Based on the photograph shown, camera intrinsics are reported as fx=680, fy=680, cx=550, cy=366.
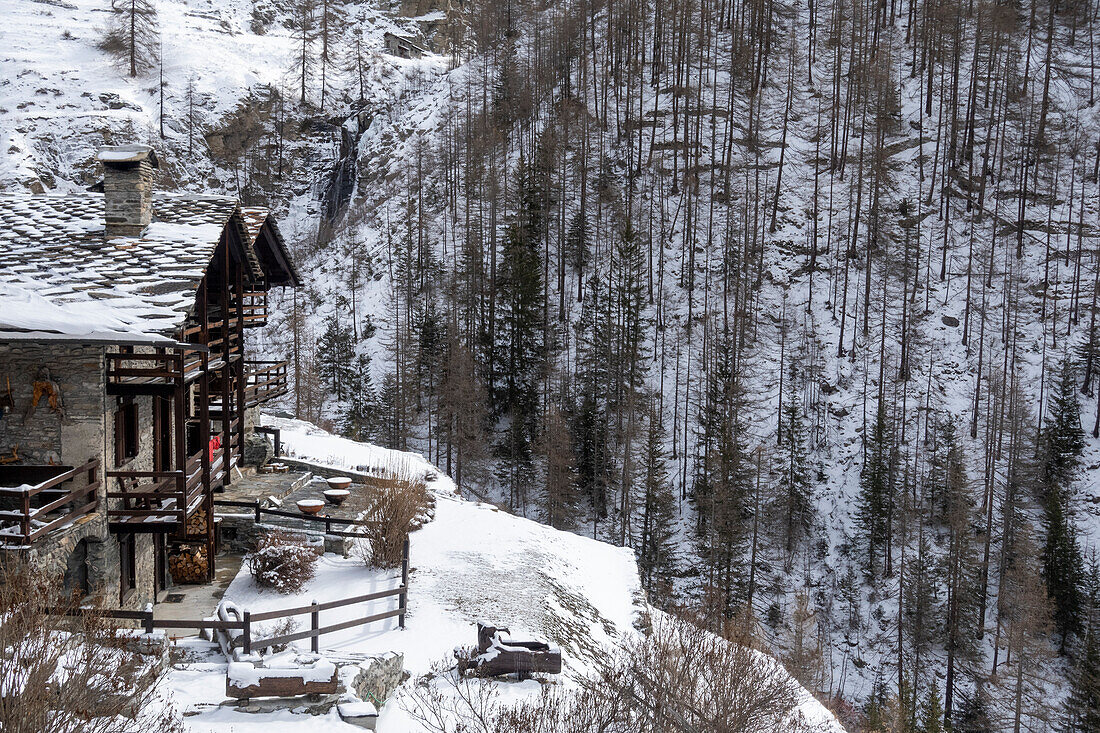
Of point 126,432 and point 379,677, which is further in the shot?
point 126,432

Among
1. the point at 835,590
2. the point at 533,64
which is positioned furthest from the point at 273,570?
the point at 533,64

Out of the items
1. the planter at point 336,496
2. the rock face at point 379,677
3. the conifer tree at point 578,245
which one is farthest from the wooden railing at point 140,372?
the conifer tree at point 578,245

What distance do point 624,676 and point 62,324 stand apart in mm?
10913

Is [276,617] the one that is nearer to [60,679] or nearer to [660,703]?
[60,679]

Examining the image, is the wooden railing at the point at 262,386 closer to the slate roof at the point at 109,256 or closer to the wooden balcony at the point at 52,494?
the slate roof at the point at 109,256

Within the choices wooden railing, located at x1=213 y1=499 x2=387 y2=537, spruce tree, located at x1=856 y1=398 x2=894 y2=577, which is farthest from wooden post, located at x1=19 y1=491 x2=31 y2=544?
spruce tree, located at x1=856 y1=398 x2=894 y2=577

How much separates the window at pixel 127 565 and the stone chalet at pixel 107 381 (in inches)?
1.2

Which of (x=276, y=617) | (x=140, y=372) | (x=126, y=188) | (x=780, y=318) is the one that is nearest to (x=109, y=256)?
(x=126, y=188)

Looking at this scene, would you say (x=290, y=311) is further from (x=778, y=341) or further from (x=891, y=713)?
(x=891, y=713)

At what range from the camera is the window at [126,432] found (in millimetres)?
13704

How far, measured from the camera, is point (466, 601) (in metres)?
14.5

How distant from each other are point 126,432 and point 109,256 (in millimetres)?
3650

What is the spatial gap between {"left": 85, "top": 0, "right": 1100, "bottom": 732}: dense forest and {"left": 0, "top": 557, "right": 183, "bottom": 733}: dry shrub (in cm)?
2450

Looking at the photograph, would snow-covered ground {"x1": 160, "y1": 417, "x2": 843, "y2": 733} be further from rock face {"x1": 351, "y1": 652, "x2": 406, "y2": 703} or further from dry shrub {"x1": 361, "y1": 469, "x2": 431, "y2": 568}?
dry shrub {"x1": 361, "y1": 469, "x2": 431, "y2": 568}
